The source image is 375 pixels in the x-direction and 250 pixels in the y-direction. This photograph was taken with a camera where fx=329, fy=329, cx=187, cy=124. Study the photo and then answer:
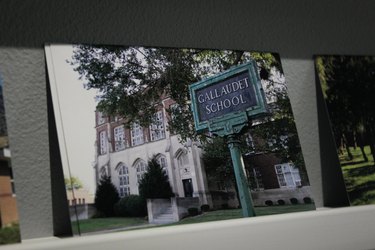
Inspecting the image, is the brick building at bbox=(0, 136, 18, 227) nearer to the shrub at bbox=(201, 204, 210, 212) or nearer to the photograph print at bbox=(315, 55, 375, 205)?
the shrub at bbox=(201, 204, 210, 212)

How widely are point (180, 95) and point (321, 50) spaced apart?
1050 mm

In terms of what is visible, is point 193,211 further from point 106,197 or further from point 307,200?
point 307,200

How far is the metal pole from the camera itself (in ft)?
5.38

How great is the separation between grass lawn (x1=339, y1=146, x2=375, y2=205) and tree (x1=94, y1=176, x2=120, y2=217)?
131 centimetres

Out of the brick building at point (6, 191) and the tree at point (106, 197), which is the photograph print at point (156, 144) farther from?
the brick building at point (6, 191)

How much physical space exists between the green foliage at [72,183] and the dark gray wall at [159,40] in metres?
0.09

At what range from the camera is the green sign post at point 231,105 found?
5.61ft

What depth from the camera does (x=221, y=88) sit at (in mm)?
1781

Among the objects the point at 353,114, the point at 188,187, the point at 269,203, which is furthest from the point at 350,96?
the point at 188,187

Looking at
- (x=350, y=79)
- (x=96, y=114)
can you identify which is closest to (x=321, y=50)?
(x=350, y=79)

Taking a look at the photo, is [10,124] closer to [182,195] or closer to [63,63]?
[63,63]

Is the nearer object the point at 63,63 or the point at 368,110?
the point at 63,63

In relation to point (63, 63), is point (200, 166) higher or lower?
lower

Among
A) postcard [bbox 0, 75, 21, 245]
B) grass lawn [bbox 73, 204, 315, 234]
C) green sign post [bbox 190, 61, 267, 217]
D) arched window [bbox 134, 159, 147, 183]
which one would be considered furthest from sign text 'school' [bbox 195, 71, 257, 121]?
postcard [bbox 0, 75, 21, 245]
